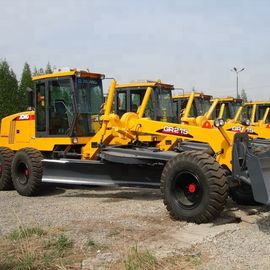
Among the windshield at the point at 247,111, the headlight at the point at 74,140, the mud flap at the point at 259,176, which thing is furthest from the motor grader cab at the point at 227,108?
the mud flap at the point at 259,176

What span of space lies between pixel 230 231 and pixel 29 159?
5180 millimetres

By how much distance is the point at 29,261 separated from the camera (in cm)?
502

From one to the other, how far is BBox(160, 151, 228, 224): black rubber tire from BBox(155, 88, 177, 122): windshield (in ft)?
18.6

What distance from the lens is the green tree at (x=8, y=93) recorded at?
45.0 meters

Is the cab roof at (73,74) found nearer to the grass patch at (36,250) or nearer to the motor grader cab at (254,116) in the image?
the grass patch at (36,250)

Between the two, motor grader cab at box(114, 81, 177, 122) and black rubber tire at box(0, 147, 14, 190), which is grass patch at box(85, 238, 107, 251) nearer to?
black rubber tire at box(0, 147, 14, 190)

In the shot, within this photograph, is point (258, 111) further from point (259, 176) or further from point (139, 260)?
point (139, 260)

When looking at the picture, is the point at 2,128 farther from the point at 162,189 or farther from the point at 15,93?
the point at 15,93

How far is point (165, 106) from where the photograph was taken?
13.2 metres

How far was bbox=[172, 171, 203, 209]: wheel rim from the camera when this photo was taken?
699 cm

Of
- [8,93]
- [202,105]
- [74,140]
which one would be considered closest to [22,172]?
[74,140]

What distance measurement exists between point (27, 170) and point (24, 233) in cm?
401

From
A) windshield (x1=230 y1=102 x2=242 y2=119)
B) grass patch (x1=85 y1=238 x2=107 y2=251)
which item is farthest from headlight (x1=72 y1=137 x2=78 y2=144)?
windshield (x1=230 y1=102 x2=242 y2=119)

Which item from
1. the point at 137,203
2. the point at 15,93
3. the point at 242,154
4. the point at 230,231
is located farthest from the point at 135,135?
the point at 15,93
